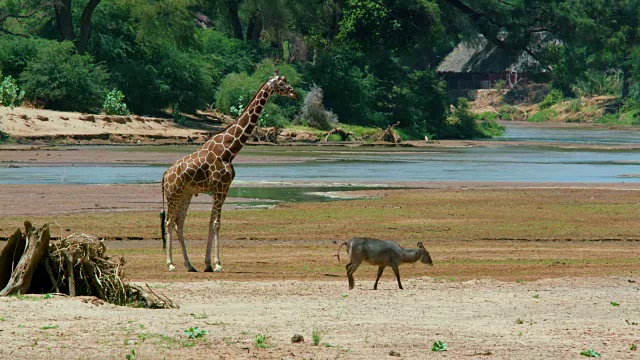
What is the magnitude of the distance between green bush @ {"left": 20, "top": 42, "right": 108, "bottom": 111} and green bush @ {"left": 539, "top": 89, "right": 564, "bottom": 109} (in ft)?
252

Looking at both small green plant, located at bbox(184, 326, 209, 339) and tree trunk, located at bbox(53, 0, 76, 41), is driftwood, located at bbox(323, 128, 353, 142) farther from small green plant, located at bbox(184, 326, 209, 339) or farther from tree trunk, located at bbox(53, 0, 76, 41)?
small green plant, located at bbox(184, 326, 209, 339)

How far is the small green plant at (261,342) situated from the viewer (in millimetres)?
11617

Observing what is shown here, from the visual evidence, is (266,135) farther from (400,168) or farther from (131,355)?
(131,355)

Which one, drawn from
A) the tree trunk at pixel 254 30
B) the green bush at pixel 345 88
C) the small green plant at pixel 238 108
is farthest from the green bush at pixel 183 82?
the tree trunk at pixel 254 30

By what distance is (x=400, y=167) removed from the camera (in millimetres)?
47469

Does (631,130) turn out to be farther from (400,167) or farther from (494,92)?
(400,167)

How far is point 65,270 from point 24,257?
542 mm

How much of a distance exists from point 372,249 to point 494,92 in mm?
127581

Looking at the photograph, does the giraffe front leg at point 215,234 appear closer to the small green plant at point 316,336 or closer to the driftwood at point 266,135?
the small green plant at point 316,336

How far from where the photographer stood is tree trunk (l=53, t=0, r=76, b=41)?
70.0 meters

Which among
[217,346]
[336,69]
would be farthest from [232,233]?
[336,69]

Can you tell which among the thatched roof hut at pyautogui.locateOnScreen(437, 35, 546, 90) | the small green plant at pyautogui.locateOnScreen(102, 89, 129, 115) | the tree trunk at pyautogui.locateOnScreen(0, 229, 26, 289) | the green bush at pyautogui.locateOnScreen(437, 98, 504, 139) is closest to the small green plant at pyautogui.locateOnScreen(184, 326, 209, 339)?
the tree trunk at pyautogui.locateOnScreen(0, 229, 26, 289)

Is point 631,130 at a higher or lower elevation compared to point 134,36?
lower

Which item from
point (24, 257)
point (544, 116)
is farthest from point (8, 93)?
point (544, 116)
